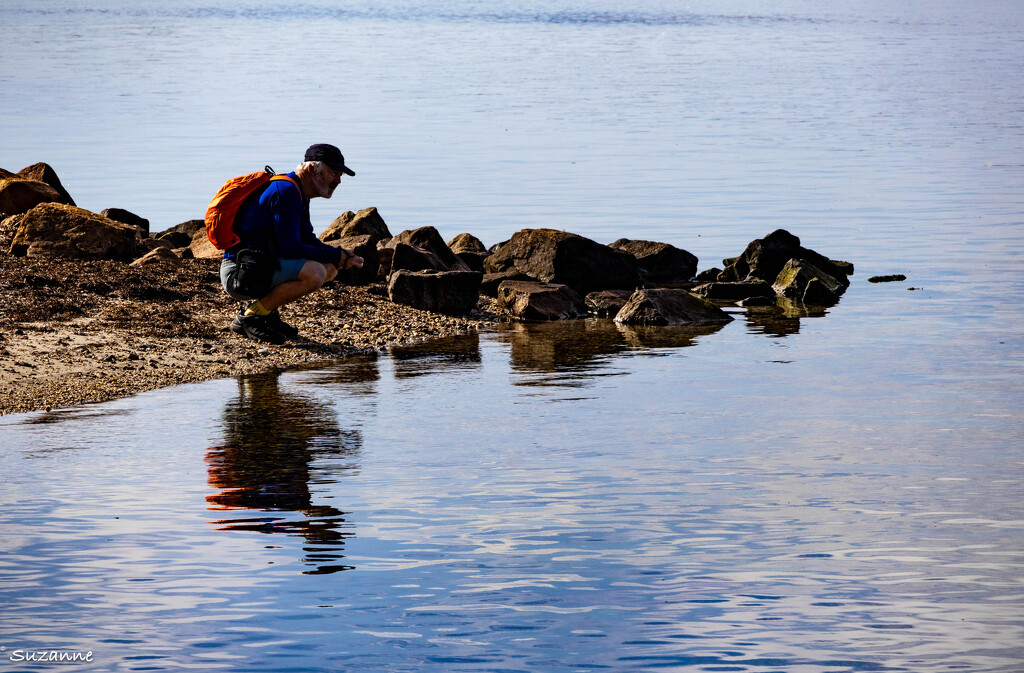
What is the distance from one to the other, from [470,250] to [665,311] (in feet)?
12.2

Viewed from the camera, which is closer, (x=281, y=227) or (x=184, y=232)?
(x=281, y=227)

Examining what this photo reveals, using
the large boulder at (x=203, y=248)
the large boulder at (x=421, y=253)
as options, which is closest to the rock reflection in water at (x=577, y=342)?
the large boulder at (x=421, y=253)

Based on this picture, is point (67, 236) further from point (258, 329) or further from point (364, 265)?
point (258, 329)

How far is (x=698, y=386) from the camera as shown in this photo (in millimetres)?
9656

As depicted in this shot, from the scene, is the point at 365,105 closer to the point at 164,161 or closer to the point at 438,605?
the point at 164,161

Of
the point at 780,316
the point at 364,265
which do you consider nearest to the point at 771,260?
the point at 780,316

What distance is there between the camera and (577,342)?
11695 millimetres

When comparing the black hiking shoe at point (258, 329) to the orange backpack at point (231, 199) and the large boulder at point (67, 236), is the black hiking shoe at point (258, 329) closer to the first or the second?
the orange backpack at point (231, 199)

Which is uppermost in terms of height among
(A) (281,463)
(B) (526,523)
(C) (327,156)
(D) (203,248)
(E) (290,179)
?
(C) (327,156)

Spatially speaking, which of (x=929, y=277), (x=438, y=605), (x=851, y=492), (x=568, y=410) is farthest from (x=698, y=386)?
(x=929, y=277)

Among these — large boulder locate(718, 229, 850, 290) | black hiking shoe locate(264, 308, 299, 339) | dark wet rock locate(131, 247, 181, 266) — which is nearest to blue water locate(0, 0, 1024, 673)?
large boulder locate(718, 229, 850, 290)

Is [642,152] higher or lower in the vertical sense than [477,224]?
higher

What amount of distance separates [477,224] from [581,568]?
13.2m

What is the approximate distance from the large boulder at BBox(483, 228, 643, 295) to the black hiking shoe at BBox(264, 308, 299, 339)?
372cm
